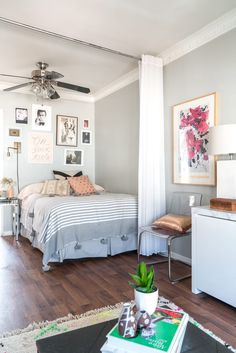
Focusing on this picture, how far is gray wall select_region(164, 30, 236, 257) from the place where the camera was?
263 centimetres

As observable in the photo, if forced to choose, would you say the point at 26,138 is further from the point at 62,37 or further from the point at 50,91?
the point at 62,37

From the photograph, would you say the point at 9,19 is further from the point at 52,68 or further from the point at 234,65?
the point at 234,65

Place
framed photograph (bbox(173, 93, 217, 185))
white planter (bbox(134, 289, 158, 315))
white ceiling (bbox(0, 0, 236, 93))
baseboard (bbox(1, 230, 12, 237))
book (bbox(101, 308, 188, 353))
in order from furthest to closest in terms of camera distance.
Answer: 1. baseboard (bbox(1, 230, 12, 237))
2. framed photograph (bbox(173, 93, 217, 185))
3. white ceiling (bbox(0, 0, 236, 93))
4. white planter (bbox(134, 289, 158, 315))
5. book (bbox(101, 308, 188, 353))

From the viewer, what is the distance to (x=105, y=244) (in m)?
3.35

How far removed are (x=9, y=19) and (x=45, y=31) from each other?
352 millimetres

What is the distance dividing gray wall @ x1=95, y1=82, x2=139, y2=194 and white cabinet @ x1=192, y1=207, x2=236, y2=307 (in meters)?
1.94

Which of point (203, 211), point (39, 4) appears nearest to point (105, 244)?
point (203, 211)

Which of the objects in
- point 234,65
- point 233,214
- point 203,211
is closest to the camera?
point 233,214

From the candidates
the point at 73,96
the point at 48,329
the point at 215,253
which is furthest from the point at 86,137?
the point at 48,329

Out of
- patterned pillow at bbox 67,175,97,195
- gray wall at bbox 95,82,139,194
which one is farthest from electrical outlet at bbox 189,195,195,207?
patterned pillow at bbox 67,175,97,195

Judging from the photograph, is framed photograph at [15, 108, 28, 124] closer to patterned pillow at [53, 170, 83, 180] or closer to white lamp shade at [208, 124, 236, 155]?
patterned pillow at [53, 170, 83, 180]

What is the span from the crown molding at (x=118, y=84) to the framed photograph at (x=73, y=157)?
1.11 metres

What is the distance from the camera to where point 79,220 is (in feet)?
10.2

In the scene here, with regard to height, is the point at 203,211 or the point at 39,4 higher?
the point at 39,4
